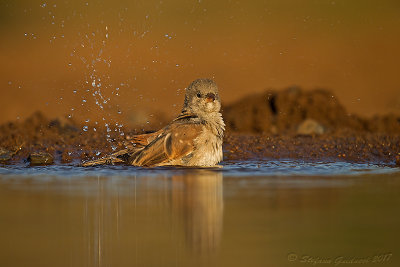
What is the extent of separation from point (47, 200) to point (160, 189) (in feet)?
3.97

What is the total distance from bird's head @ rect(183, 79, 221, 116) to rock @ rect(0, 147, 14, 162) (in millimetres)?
2870

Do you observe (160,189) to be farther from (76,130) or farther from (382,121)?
(382,121)

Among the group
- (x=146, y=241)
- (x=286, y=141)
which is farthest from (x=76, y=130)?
(x=146, y=241)

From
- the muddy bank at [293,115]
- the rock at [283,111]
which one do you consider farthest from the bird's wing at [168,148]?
the rock at [283,111]

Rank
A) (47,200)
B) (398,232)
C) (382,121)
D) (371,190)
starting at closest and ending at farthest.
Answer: (398,232) < (47,200) < (371,190) < (382,121)

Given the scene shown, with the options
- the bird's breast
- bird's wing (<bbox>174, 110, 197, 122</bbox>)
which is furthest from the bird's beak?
the bird's breast

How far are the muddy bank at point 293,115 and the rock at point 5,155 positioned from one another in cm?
498

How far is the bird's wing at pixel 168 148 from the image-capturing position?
876 centimetres

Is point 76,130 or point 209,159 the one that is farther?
point 76,130

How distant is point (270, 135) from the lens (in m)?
11.9

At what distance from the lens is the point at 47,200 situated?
6098 millimetres

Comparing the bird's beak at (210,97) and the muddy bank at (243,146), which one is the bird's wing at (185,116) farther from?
the muddy bank at (243,146)

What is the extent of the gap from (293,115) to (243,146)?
3.70m

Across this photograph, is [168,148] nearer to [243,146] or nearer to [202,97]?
[202,97]
